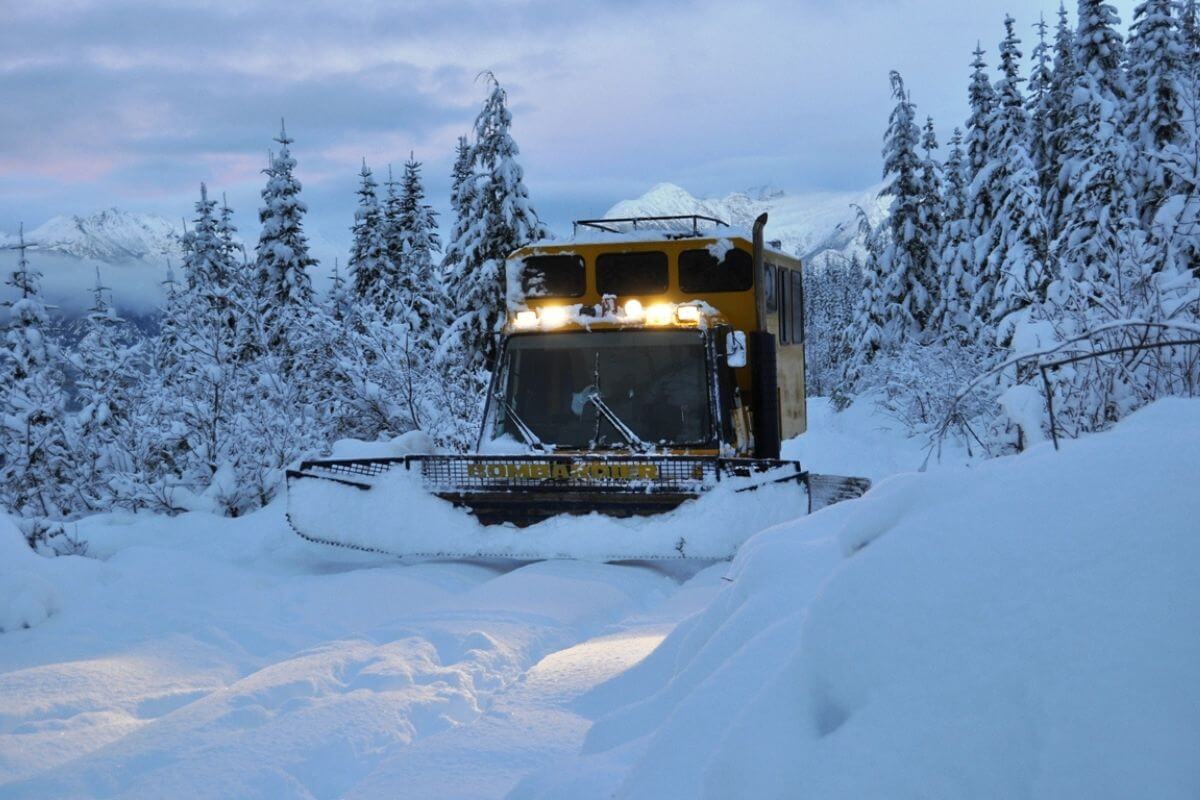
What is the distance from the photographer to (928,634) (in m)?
1.83

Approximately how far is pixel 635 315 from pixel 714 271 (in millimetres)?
1393

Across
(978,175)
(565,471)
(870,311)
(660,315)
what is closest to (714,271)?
(660,315)

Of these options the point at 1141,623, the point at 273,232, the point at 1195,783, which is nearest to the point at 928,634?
the point at 1141,623

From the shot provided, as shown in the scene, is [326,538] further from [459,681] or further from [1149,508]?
[1149,508]

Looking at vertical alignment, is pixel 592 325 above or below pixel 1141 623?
above

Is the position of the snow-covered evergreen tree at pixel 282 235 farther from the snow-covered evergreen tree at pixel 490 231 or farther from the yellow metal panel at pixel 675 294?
the yellow metal panel at pixel 675 294

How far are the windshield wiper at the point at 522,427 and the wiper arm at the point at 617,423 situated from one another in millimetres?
599

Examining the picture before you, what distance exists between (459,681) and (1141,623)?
3.31 metres

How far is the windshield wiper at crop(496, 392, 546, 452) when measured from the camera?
28.2ft

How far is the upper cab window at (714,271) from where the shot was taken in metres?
9.54

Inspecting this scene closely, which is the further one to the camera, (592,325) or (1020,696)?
(592,325)

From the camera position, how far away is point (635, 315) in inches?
340

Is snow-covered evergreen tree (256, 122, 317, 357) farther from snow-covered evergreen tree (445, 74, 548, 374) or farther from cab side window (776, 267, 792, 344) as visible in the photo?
cab side window (776, 267, 792, 344)

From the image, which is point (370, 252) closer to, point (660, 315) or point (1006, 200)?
point (1006, 200)
